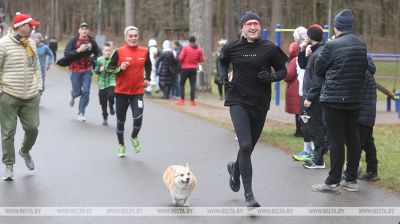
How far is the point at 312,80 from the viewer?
8.88m

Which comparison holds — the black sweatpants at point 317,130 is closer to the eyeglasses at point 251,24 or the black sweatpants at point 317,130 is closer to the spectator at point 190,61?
the eyeglasses at point 251,24

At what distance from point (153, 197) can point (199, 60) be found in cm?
1183

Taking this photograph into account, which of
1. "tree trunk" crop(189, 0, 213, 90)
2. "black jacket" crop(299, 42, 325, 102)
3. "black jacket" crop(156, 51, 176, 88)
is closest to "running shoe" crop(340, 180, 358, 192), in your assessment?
"black jacket" crop(299, 42, 325, 102)

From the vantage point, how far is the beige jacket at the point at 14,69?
8109 millimetres

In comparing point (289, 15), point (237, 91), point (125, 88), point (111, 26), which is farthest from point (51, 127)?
point (111, 26)

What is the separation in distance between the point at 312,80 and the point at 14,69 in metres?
3.75

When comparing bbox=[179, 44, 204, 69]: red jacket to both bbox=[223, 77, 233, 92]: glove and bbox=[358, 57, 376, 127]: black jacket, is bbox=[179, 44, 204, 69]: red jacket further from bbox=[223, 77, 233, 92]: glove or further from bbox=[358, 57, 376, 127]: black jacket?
bbox=[223, 77, 233, 92]: glove

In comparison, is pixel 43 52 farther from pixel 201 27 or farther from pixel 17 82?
pixel 17 82

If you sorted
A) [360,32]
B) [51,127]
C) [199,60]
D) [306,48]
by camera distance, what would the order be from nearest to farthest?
[306,48], [51,127], [199,60], [360,32]

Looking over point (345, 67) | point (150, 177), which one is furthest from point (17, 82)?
point (345, 67)

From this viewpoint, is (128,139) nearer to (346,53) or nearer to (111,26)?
(346,53)

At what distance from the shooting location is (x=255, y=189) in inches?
316

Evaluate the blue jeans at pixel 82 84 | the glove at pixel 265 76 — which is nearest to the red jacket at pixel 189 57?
the blue jeans at pixel 82 84

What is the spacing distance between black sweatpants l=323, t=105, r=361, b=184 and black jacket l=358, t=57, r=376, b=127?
0.60 metres
